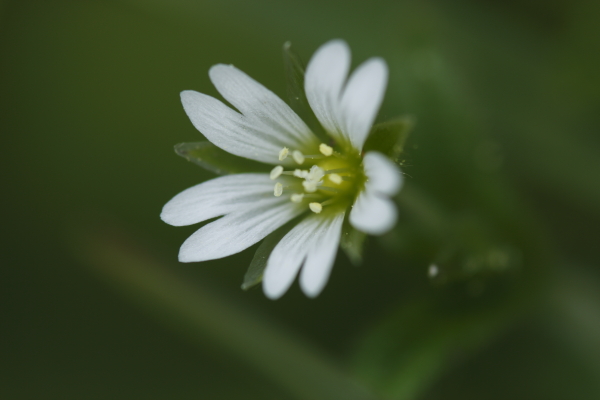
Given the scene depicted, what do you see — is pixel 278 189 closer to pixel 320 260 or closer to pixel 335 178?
pixel 335 178

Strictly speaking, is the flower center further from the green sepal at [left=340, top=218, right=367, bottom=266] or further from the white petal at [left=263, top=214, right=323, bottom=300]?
the green sepal at [left=340, top=218, right=367, bottom=266]

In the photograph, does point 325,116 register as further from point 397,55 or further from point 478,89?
point 478,89

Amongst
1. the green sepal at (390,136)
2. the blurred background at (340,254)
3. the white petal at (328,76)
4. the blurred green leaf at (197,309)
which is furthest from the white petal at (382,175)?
the blurred green leaf at (197,309)

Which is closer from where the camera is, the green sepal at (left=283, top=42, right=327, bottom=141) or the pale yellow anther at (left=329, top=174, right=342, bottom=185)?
the green sepal at (left=283, top=42, right=327, bottom=141)

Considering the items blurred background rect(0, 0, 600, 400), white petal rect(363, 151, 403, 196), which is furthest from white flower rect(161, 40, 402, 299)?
blurred background rect(0, 0, 600, 400)

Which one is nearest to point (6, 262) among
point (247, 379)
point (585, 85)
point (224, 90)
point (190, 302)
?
point (190, 302)

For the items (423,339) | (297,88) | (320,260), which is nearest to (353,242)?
(320,260)
